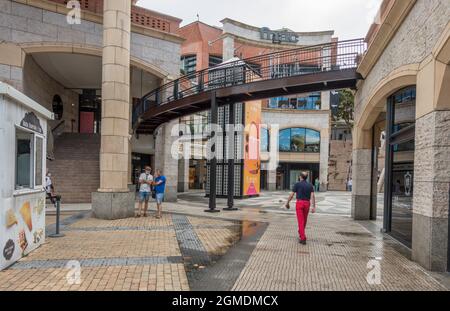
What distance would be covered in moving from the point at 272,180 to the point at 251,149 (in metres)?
13.5

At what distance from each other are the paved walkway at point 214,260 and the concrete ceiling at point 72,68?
11.5m

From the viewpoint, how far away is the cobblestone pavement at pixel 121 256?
5.51 m

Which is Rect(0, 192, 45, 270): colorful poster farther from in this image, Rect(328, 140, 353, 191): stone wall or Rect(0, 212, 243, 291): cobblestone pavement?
Rect(328, 140, 353, 191): stone wall

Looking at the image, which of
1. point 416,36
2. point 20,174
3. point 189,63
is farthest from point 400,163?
point 189,63

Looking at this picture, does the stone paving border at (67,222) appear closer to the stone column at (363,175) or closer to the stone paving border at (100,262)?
the stone paving border at (100,262)

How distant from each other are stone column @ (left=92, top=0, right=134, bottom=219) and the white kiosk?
418 centimetres

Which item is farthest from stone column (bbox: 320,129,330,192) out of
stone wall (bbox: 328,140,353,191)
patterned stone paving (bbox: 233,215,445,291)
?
patterned stone paving (bbox: 233,215,445,291)

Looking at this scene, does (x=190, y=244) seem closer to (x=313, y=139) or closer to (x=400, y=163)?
(x=400, y=163)

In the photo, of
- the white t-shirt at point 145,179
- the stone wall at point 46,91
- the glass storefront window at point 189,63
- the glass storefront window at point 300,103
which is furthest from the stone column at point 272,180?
the white t-shirt at point 145,179

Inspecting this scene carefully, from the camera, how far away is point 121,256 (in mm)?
7078

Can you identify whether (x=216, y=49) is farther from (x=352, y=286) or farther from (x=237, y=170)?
(x=352, y=286)

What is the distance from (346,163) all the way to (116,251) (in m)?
39.7
